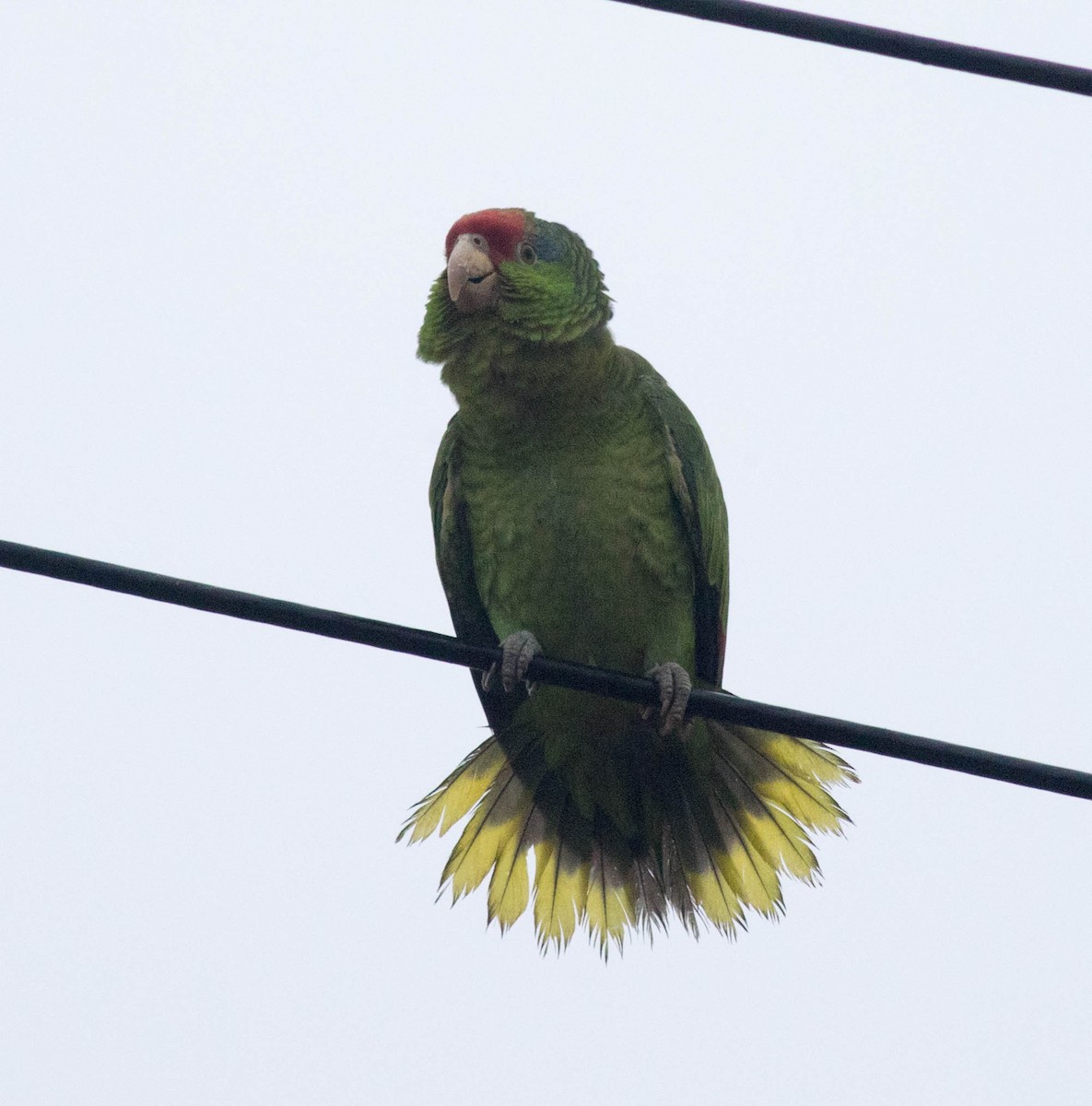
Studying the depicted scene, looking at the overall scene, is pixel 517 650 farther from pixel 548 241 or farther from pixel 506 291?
pixel 548 241

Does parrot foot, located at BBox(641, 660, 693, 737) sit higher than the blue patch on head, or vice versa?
the blue patch on head

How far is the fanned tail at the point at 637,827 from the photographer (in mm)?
4641

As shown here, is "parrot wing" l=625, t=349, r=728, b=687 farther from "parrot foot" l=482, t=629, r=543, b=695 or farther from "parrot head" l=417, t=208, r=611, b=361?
"parrot foot" l=482, t=629, r=543, b=695

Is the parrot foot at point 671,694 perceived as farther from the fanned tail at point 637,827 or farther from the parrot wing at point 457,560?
the parrot wing at point 457,560

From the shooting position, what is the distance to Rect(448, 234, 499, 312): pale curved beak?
14.3 ft

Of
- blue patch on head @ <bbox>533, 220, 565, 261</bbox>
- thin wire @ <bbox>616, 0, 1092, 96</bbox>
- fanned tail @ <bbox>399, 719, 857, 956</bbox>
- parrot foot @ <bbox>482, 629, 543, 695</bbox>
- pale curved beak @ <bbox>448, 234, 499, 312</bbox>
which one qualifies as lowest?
fanned tail @ <bbox>399, 719, 857, 956</bbox>

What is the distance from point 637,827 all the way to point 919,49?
9.39 feet

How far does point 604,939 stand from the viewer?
4730 mm

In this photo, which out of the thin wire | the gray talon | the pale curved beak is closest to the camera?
the thin wire

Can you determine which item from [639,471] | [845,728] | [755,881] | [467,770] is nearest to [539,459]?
[639,471]

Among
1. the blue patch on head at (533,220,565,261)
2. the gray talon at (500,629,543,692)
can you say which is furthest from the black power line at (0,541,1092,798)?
the blue patch on head at (533,220,565,261)

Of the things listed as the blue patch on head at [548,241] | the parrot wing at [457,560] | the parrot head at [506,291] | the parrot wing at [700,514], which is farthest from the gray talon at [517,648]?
the blue patch on head at [548,241]

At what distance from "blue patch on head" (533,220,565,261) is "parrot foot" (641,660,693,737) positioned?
130 cm

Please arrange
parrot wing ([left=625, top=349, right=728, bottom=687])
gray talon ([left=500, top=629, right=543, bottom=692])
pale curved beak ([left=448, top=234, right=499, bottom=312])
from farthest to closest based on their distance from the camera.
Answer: parrot wing ([left=625, top=349, right=728, bottom=687])
pale curved beak ([left=448, top=234, right=499, bottom=312])
gray talon ([left=500, top=629, right=543, bottom=692])
